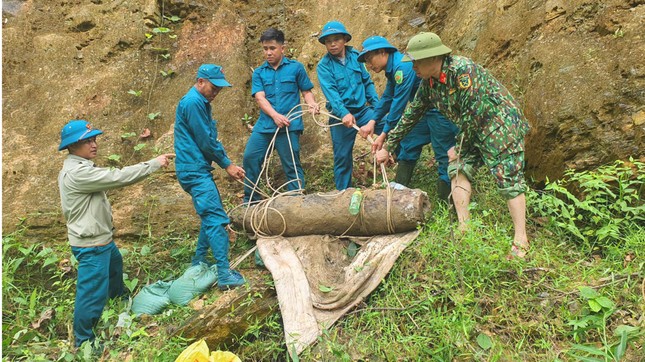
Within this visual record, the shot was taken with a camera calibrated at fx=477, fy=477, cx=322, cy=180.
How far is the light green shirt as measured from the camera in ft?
12.5

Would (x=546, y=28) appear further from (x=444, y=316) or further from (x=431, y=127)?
(x=444, y=316)

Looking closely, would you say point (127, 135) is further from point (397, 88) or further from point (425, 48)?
point (425, 48)

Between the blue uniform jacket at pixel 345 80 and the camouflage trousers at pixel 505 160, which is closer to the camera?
the camouflage trousers at pixel 505 160

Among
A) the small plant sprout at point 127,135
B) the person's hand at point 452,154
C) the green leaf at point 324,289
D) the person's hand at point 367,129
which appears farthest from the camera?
the small plant sprout at point 127,135

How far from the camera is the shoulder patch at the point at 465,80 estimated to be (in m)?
3.59

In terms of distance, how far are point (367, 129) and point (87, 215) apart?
261 centimetres

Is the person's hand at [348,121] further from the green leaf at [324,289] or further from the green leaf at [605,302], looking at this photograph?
the green leaf at [605,302]

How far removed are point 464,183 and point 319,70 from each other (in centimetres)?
203

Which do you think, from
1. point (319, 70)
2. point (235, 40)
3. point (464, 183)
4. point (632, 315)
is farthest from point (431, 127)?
point (235, 40)

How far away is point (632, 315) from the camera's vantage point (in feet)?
9.89

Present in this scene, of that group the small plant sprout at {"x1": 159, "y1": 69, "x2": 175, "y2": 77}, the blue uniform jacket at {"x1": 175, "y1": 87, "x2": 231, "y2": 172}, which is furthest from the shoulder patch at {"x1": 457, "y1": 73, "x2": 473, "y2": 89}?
the small plant sprout at {"x1": 159, "y1": 69, "x2": 175, "y2": 77}

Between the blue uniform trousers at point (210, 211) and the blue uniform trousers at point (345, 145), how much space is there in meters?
1.40

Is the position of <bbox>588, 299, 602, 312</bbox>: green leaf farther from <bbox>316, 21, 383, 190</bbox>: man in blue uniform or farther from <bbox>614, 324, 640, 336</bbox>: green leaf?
<bbox>316, 21, 383, 190</bbox>: man in blue uniform

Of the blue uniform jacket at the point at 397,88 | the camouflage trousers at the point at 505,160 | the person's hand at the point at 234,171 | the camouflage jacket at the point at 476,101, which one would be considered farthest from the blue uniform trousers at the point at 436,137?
the person's hand at the point at 234,171
